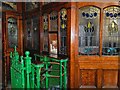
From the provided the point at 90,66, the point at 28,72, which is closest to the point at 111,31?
the point at 90,66

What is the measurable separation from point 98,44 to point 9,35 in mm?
2205

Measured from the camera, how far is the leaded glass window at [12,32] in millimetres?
3691

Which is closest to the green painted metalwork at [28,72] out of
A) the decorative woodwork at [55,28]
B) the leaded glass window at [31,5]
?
the decorative woodwork at [55,28]

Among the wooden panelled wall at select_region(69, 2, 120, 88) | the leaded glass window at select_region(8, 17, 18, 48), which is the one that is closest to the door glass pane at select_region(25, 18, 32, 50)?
the leaded glass window at select_region(8, 17, 18, 48)

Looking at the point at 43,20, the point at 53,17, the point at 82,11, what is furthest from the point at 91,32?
the point at 43,20

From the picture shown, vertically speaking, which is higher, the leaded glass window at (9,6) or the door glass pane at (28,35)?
the leaded glass window at (9,6)

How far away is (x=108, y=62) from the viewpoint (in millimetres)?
2410

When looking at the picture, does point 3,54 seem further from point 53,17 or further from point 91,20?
point 91,20

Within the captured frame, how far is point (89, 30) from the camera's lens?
2432 mm

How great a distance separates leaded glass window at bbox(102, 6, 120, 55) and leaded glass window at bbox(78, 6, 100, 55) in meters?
0.12

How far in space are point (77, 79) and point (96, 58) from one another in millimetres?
440

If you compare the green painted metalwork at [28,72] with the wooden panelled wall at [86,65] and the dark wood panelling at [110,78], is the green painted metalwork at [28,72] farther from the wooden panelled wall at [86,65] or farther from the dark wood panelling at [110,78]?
the dark wood panelling at [110,78]

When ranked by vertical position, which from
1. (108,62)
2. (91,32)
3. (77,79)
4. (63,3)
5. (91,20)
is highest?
(63,3)

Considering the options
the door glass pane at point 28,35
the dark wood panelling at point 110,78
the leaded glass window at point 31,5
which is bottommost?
the dark wood panelling at point 110,78
